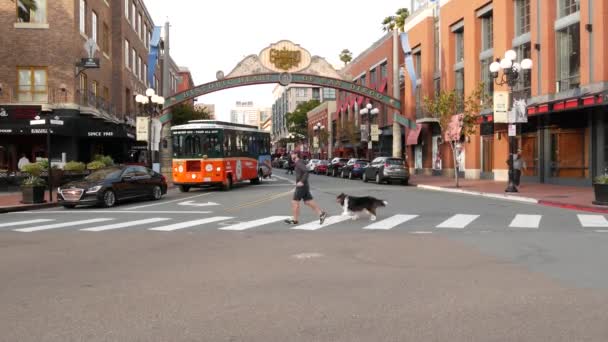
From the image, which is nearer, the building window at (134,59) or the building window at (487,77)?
the building window at (487,77)

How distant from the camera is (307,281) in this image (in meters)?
7.22

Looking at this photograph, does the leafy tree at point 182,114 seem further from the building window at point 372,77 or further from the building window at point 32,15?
the building window at point 32,15

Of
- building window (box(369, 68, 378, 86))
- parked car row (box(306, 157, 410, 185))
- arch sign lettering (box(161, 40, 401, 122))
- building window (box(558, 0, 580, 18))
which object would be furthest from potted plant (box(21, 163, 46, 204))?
building window (box(369, 68, 378, 86))

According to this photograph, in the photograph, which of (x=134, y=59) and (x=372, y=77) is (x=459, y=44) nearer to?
(x=372, y=77)

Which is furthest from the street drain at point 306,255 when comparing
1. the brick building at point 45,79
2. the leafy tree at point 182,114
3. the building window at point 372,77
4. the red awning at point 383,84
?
the building window at point 372,77

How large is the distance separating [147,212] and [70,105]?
15.7 meters

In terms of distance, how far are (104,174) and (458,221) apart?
12.5 m

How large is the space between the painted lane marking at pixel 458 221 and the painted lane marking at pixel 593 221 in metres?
2.56

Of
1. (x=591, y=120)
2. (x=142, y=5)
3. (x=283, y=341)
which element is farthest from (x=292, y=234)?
(x=142, y=5)

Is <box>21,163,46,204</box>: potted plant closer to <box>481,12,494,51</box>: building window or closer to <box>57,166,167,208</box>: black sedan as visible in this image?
<box>57,166,167,208</box>: black sedan

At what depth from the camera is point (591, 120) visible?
26.2 meters

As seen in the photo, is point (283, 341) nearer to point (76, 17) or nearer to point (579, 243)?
point (579, 243)

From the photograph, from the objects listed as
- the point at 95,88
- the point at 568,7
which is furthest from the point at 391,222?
the point at 95,88

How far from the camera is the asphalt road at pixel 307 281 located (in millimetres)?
5219
